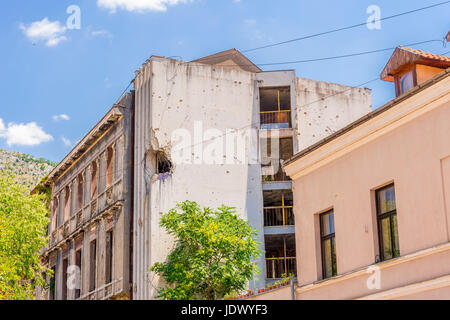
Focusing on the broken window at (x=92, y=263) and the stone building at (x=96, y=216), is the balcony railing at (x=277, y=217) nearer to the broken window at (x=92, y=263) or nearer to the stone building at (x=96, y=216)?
the stone building at (x=96, y=216)

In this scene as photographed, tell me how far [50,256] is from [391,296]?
3050 centimetres

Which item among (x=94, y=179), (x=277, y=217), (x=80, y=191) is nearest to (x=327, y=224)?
(x=277, y=217)

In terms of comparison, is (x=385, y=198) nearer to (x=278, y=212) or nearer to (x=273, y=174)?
(x=278, y=212)

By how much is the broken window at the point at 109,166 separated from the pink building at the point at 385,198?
17657mm

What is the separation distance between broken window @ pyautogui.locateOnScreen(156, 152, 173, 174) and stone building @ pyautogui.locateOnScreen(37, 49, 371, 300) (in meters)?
0.04

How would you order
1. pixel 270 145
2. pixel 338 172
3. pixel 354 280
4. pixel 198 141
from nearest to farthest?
pixel 354 280 < pixel 338 172 < pixel 198 141 < pixel 270 145

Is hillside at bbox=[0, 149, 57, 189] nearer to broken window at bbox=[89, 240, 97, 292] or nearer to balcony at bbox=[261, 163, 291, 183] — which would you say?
broken window at bbox=[89, 240, 97, 292]

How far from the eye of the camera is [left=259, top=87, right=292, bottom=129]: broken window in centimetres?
3653

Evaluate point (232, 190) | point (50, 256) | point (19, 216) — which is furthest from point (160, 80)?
point (50, 256)

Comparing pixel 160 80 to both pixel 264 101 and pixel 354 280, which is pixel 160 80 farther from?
pixel 354 280

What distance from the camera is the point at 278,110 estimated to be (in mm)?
37125

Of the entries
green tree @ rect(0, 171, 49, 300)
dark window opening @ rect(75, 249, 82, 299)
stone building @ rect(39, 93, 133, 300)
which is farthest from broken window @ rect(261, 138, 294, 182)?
dark window opening @ rect(75, 249, 82, 299)

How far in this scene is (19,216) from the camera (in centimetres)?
3133

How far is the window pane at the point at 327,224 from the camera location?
18.4 meters
